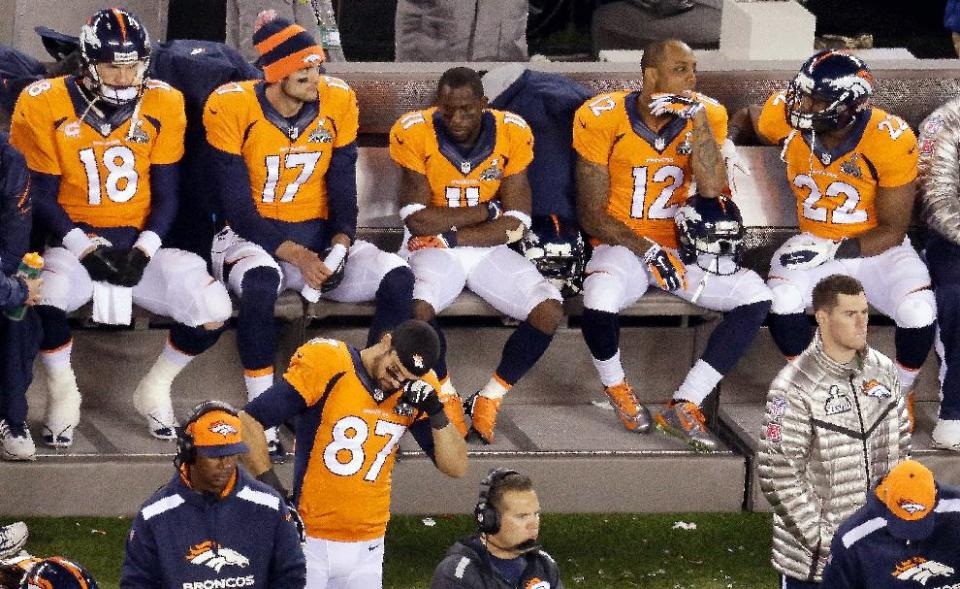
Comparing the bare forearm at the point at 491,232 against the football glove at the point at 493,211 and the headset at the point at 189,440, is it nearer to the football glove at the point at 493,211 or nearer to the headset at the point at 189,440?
the football glove at the point at 493,211

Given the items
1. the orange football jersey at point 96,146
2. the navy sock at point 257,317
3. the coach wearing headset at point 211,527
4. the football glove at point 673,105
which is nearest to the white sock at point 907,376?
the football glove at point 673,105

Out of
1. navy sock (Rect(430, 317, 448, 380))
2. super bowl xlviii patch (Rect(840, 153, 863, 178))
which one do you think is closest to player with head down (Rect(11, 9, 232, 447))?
navy sock (Rect(430, 317, 448, 380))

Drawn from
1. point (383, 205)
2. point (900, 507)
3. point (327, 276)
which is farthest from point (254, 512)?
point (383, 205)

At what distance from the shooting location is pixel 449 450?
6.09m

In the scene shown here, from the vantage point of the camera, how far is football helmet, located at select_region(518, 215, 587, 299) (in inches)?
318

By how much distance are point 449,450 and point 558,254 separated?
2.14 m

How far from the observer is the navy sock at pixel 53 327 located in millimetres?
7430

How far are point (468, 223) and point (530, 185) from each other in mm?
431

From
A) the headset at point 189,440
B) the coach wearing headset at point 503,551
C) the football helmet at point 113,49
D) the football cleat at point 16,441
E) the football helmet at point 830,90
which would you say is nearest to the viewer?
the headset at point 189,440

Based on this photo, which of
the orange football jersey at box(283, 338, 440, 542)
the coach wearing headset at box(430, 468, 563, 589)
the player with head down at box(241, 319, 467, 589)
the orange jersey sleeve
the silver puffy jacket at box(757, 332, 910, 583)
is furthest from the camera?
the orange jersey sleeve

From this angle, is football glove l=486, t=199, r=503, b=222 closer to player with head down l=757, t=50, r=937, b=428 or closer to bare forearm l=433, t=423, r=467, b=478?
player with head down l=757, t=50, r=937, b=428

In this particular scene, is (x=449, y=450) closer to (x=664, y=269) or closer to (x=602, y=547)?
(x=602, y=547)

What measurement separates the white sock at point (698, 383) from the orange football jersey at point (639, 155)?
586mm

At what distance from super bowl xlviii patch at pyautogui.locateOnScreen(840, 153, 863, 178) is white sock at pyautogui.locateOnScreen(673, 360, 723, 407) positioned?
3.40ft
